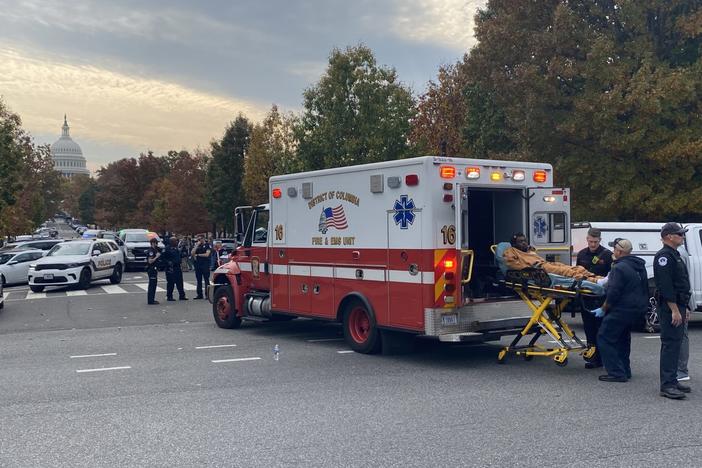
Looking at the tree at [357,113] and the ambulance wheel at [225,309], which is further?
the tree at [357,113]

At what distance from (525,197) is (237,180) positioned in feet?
149

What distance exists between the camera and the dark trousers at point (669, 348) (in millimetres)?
7918

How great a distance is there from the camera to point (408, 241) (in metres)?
10.1

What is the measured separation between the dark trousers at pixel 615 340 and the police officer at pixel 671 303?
2.43ft

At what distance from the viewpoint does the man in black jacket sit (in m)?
8.72

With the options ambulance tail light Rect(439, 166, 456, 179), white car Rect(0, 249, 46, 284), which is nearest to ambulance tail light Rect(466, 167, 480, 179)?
ambulance tail light Rect(439, 166, 456, 179)

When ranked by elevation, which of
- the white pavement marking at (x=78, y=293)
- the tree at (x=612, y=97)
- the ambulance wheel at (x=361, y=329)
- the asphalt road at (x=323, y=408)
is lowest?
the asphalt road at (x=323, y=408)

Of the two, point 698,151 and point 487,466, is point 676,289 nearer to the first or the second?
point 487,466

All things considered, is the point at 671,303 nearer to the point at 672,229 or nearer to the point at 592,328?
the point at 672,229

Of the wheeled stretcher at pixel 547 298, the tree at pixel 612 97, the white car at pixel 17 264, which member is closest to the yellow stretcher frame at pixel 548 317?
the wheeled stretcher at pixel 547 298

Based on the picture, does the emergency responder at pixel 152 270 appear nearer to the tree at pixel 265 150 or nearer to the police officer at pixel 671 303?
the police officer at pixel 671 303

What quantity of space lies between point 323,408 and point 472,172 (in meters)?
4.13

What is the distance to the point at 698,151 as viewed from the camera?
20453 mm

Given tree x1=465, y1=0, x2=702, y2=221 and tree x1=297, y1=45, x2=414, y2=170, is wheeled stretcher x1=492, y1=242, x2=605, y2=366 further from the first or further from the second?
tree x1=297, y1=45, x2=414, y2=170
